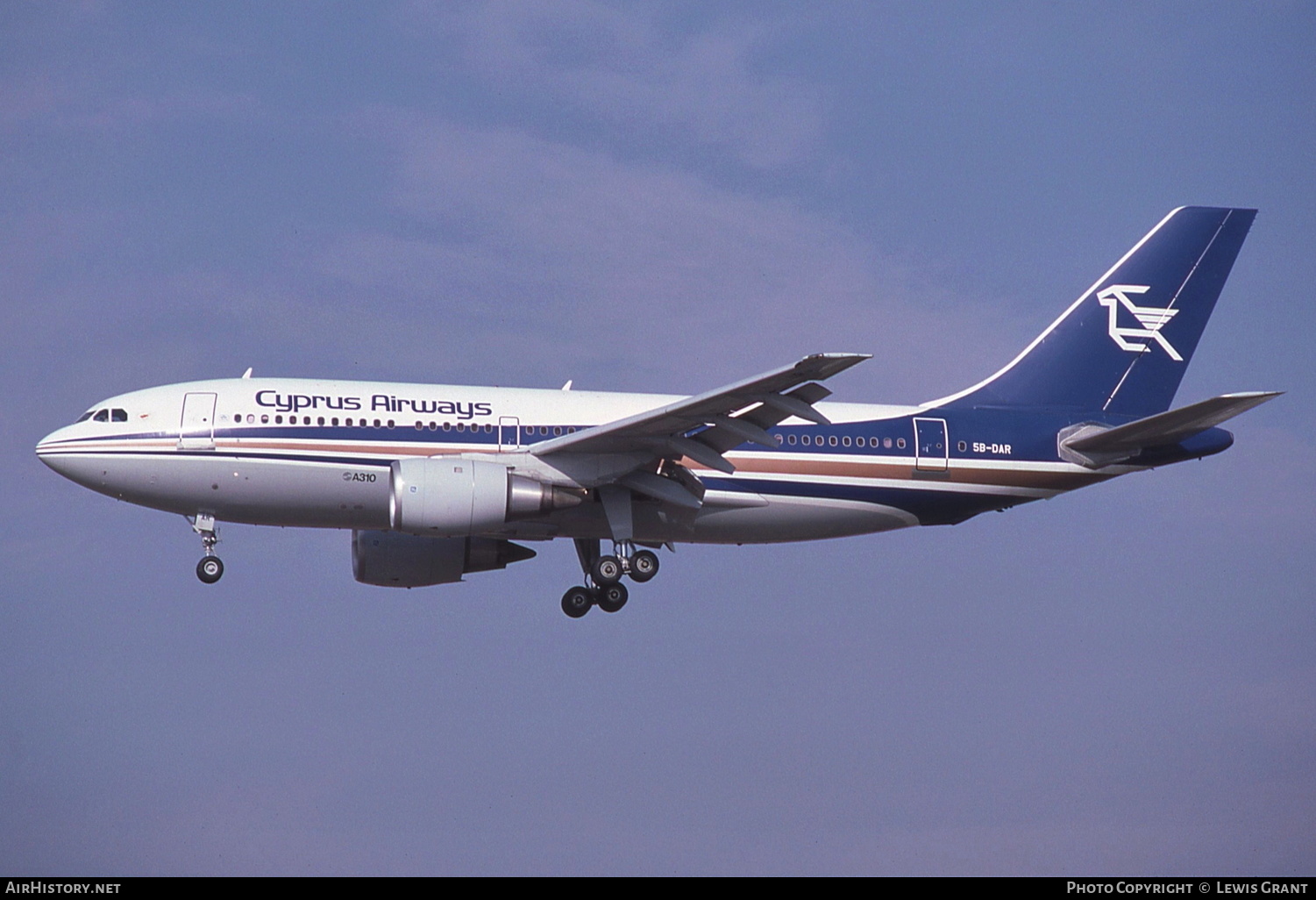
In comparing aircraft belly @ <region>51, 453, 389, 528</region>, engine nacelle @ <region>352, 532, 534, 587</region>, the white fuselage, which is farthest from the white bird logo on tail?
aircraft belly @ <region>51, 453, 389, 528</region>

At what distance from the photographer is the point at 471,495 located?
96.3 feet

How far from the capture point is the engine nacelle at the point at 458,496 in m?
29.0

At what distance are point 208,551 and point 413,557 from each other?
4922 millimetres

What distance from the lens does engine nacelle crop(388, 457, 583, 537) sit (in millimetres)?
28984

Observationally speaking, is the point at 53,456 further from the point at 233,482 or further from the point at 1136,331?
the point at 1136,331

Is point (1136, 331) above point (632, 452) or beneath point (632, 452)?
above

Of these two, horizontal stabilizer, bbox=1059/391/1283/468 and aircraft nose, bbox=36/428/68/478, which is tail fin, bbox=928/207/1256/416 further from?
aircraft nose, bbox=36/428/68/478

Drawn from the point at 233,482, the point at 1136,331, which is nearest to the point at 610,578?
the point at 233,482

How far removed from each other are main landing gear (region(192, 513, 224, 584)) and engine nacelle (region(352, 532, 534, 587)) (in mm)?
4108

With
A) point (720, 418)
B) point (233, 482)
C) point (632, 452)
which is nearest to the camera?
point (720, 418)

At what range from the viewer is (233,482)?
29906 millimetres

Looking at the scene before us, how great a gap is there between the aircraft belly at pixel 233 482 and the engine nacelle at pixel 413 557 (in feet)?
13.3

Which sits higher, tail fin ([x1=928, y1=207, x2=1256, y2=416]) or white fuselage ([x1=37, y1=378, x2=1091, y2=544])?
tail fin ([x1=928, y1=207, x2=1256, y2=416])
